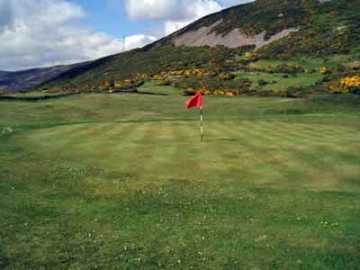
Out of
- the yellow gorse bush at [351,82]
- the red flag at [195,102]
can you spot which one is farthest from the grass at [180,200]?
the yellow gorse bush at [351,82]

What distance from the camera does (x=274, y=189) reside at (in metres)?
24.0

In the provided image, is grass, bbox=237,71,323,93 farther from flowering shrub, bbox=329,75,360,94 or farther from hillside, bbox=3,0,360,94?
flowering shrub, bbox=329,75,360,94

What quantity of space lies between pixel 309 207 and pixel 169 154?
11463 mm

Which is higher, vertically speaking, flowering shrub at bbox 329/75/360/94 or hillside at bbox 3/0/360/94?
hillside at bbox 3/0/360/94

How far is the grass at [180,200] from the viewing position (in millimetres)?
16328

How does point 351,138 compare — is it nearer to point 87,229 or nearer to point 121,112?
point 87,229

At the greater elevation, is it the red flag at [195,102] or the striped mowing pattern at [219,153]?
the red flag at [195,102]

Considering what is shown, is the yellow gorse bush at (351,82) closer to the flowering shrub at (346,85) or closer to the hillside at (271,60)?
the flowering shrub at (346,85)

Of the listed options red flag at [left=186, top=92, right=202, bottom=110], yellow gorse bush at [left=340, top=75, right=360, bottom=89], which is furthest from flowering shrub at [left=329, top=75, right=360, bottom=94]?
red flag at [left=186, top=92, right=202, bottom=110]

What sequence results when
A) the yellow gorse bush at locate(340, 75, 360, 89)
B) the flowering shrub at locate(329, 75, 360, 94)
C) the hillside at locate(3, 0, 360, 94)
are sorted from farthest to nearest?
the hillside at locate(3, 0, 360, 94)
the yellow gorse bush at locate(340, 75, 360, 89)
the flowering shrub at locate(329, 75, 360, 94)

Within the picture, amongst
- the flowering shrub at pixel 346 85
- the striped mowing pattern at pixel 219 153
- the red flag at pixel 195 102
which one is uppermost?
the red flag at pixel 195 102

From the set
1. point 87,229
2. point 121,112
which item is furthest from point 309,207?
point 121,112

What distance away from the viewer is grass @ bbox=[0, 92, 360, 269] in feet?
53.6

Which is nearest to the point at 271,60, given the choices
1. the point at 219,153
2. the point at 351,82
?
the point at 351,82
